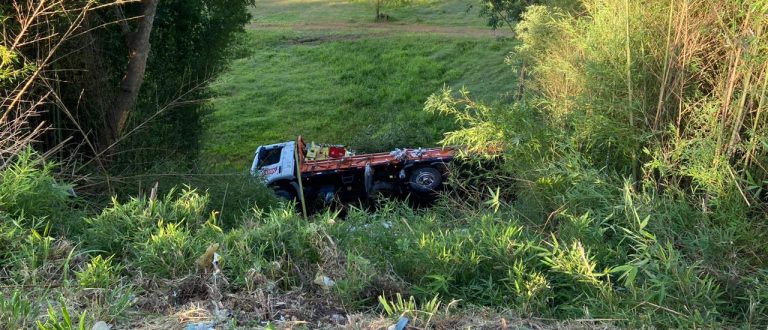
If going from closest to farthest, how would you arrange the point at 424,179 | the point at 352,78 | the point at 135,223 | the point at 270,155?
the point at 135,223
the point at 424,179
the point at 270,155
the point at 352,78

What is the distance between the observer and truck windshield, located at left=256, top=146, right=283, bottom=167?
14547mm

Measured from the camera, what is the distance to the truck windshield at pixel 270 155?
14.5m

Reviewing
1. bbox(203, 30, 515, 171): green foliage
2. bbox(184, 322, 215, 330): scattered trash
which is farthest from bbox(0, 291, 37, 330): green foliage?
bbox(203, 30, 515, 171): green foliage

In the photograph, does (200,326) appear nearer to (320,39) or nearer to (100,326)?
(100,326)

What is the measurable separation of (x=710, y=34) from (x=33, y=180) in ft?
18.3

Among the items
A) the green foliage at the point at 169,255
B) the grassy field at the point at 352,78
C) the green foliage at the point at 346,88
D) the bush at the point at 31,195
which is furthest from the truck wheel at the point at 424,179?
the green foliage at the point at 169,255

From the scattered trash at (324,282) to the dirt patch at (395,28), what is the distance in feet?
101

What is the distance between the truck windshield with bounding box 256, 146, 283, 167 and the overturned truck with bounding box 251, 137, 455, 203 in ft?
3.24

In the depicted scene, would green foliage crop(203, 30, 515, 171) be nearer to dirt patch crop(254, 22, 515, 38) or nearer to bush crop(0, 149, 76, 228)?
dirt patch crop(254, 22, 515, 38)

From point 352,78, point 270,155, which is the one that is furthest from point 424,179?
point 352,78

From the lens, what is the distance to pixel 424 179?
1284 cm

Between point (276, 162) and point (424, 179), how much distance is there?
3.55 meters

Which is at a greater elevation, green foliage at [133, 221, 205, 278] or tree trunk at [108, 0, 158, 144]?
tree trunk at [108, 0, 158, 144]

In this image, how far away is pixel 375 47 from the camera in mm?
33281
